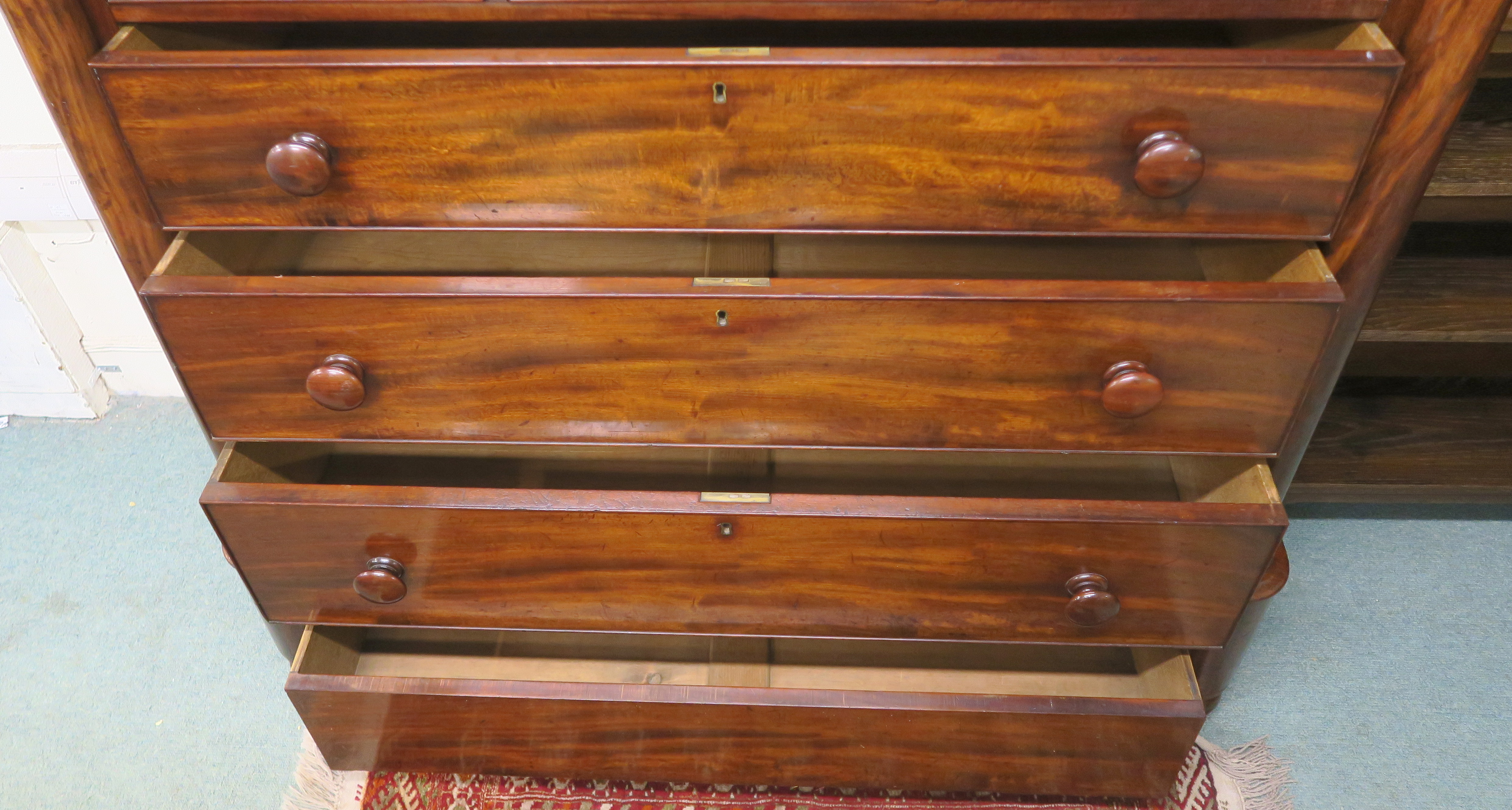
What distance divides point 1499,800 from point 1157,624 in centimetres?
45

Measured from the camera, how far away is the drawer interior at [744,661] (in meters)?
0.98

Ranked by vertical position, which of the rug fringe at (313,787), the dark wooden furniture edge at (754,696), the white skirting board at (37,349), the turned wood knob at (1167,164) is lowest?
the rug fringe at (313,787)

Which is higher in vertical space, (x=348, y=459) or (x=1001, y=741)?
(x=348, y=459)

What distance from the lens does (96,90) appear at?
69 cm

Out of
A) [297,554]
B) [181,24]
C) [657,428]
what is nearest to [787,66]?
[657,428]

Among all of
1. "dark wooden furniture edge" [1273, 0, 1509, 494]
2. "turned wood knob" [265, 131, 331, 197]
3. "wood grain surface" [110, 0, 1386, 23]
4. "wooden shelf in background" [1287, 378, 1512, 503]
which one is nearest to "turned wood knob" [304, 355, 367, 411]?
"turned wood knob" [265, 131, 331, 197]

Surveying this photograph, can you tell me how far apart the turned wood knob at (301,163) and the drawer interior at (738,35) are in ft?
0.43

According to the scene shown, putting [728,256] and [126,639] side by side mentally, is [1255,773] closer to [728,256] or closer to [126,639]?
[728,256]

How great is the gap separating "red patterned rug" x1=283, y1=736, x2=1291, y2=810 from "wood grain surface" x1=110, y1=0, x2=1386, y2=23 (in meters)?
0.70

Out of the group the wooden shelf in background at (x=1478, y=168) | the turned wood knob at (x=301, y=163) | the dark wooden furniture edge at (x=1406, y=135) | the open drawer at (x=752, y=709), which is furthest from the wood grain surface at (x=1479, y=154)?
the turned wood knob at (x=301, y=163)

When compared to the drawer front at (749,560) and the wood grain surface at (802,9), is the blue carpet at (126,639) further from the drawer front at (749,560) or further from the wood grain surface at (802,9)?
the wood grain surface at (802,9)

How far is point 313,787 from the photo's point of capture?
1.02 metres

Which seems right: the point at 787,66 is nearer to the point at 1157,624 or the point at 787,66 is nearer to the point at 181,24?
the point at 181,24

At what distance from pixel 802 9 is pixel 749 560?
0.40m
